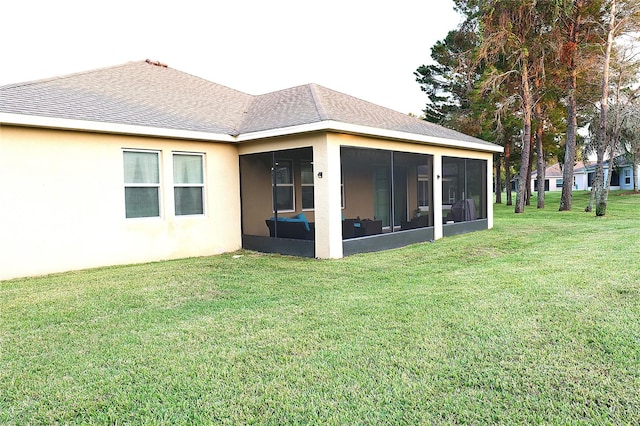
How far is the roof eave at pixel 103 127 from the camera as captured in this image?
22.4 feet

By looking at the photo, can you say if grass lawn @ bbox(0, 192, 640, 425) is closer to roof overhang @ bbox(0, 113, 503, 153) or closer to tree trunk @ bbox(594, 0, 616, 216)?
roof overhang @ bbox(0, 113, 503, 153)

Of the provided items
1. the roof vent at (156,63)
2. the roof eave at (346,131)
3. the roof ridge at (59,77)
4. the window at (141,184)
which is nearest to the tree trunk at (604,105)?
the roof eave at (346,131)

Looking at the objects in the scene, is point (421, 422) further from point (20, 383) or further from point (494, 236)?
point (494, 236)

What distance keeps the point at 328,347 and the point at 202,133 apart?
22.3ft

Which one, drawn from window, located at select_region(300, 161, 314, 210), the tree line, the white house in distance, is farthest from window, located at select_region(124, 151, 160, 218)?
the white house in distance

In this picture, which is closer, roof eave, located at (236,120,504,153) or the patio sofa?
roof eave, located at (236,120,504,153)

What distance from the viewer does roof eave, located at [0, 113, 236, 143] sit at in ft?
22.4

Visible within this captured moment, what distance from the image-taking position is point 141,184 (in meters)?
8.57

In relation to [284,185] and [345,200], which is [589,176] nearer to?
[345,200]

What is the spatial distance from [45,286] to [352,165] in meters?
10.3

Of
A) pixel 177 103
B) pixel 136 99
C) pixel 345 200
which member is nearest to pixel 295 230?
pixel 177 103

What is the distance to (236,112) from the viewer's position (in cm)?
1140

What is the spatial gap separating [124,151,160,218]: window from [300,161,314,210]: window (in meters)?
5.27

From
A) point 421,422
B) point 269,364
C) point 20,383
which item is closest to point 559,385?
point 421,422
